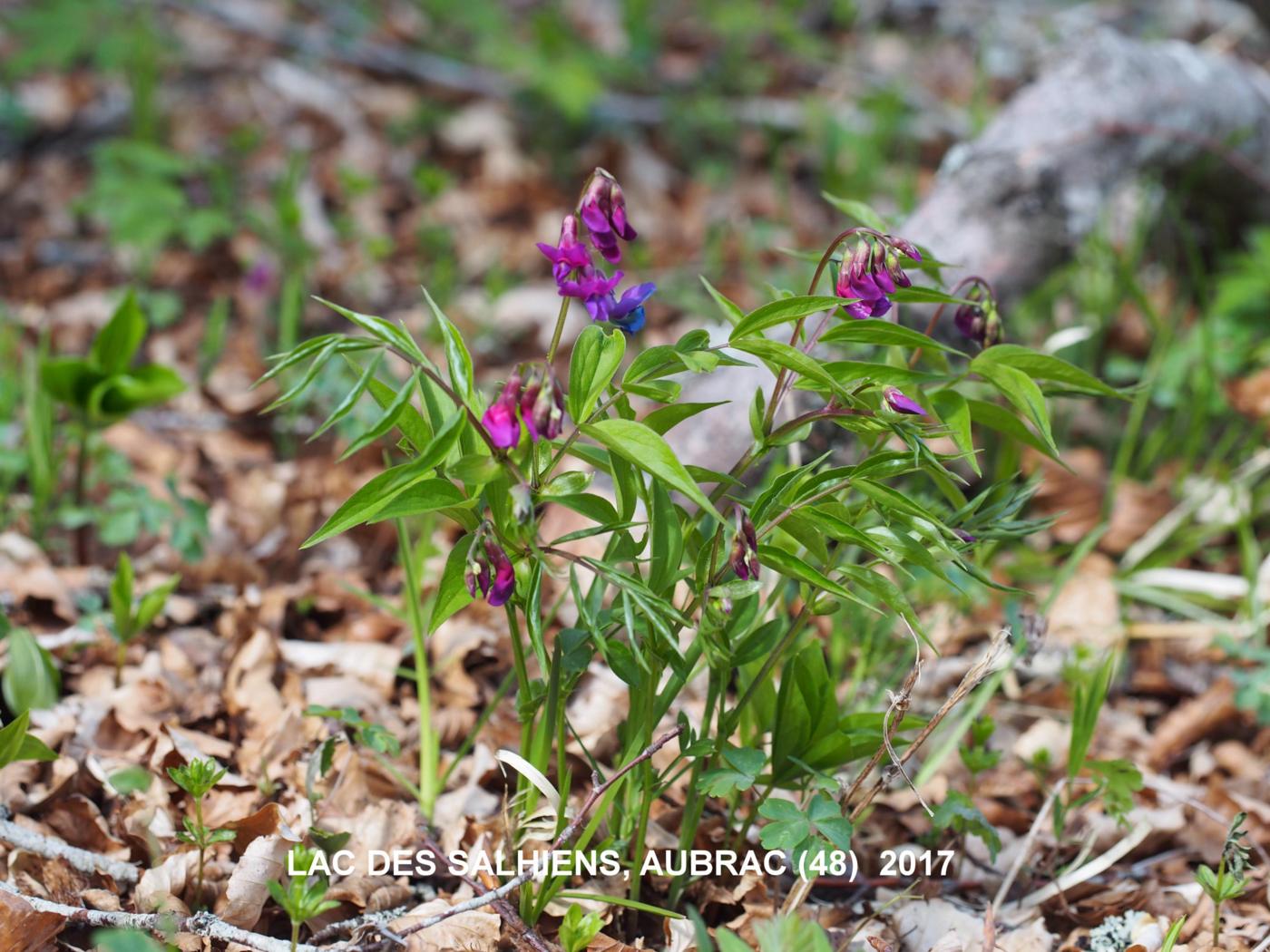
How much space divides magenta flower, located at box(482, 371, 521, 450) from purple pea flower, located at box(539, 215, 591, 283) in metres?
0.16

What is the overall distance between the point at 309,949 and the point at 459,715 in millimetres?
626

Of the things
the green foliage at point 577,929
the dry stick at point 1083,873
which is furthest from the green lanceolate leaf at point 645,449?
the dry stick at point 1083,873

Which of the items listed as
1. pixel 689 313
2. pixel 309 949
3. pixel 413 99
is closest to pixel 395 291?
pixel 689 313

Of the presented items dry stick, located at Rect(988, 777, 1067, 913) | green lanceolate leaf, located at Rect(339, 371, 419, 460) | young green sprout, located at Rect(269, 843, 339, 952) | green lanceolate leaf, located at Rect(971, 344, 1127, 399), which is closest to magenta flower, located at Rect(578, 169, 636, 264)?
green lanceolate leaf, located at Rect(339, 371, 419, 460)

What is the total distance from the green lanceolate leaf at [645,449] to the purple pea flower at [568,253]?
0.18m

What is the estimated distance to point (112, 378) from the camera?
2.23 m

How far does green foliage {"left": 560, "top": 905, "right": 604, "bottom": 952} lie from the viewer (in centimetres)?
138

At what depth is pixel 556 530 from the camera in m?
2.38

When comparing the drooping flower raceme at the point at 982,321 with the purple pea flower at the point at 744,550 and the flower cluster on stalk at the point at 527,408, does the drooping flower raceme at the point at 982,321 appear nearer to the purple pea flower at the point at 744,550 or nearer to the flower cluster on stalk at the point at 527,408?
the purple pea flower at the point at 744,550

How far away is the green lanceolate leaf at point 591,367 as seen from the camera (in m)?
1.23

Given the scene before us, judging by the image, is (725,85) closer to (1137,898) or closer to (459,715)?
(459,715)

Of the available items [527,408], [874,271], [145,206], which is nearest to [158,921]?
[527,408]

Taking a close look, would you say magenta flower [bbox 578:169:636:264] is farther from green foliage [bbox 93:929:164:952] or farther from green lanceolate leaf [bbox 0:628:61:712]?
green lanceolate leaf [bbox 0:628:61:712]

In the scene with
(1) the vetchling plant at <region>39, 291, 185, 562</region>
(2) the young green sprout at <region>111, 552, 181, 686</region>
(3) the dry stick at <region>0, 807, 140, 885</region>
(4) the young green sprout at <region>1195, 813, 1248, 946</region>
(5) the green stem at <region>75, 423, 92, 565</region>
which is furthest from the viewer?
(5) the green stem at <region>75, 423, 92, 565</region>
